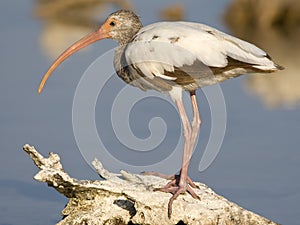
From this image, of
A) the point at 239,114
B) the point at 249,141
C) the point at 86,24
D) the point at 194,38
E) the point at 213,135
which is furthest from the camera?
the point at 86,24

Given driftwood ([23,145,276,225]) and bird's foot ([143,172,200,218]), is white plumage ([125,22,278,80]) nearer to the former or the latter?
bird's foot ([143,172,200,218])

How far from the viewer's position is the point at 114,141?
432 inches

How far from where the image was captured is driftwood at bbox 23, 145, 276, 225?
7723 millimetres

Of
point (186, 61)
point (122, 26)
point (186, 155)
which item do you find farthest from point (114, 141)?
point (186, 61)

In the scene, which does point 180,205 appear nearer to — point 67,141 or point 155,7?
point 67,141

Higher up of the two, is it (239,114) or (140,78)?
(239,114)

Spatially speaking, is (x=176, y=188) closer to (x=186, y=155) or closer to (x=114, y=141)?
(x=186, y=155)

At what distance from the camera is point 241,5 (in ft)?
61.5

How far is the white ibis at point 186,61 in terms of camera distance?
8320 millimetres

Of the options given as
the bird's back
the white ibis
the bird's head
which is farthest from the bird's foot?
the bird's head

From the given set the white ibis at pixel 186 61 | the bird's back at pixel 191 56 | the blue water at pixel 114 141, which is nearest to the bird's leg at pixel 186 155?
the white ibis at pixel 186 61

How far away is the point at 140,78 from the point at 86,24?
9.79 m

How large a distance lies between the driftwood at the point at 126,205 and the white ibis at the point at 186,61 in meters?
0.25

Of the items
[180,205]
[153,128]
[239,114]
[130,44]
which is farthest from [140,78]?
[239,114]
